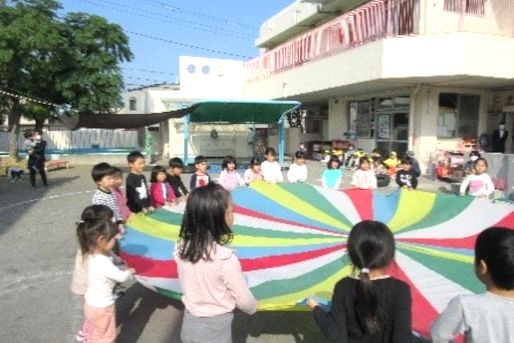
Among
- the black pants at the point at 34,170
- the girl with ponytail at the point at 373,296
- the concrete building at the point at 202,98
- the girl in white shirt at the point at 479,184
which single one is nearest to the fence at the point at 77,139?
the concrete building at the point at 202,98

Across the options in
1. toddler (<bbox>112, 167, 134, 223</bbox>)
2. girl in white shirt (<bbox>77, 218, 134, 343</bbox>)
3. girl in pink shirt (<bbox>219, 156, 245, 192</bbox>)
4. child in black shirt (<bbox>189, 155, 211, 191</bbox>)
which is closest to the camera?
girl in white shirt (<bbox>77, 218, 134, 343</bbox>)

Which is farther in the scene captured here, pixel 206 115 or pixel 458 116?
pixel 206 115

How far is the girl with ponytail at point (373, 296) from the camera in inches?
78.1

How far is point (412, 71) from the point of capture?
42.1 ft

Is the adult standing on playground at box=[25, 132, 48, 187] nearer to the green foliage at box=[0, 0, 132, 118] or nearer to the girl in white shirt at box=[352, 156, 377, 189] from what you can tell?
the green foliage at box=[0, 0, 132, 118]

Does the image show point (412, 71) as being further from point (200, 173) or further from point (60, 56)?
point (60, 56)

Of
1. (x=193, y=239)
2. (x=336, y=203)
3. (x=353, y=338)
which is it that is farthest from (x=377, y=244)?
(x=336, y=203)

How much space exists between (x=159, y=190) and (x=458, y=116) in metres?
12.2

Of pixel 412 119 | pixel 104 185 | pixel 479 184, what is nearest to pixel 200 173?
pixel 104 185

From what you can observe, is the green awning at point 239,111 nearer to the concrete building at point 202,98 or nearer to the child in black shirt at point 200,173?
the concrete building at point 202,98

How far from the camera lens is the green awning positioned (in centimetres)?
1612

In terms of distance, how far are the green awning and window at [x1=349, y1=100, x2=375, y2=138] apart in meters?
2.83

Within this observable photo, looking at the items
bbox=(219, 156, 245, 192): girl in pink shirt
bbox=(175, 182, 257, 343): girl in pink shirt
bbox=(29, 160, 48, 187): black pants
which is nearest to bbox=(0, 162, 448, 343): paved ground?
bbox=(175, 182, 257, 343): girl in pink shirt

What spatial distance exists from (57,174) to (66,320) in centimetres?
1360
